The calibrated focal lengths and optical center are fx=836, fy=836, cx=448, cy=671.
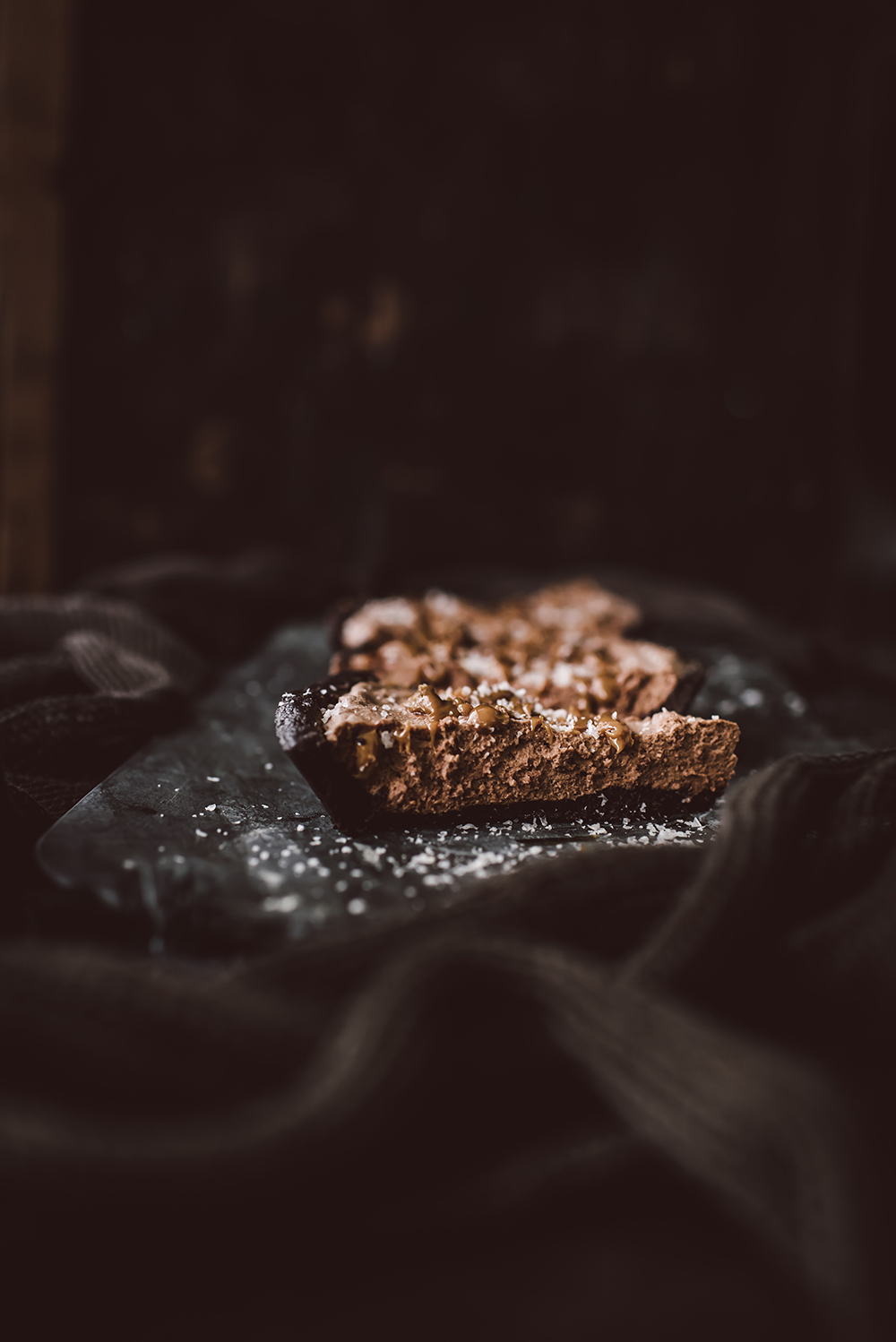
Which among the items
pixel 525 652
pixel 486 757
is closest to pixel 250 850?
pixel 486 757

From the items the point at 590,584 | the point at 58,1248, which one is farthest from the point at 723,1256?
the point at 590,584

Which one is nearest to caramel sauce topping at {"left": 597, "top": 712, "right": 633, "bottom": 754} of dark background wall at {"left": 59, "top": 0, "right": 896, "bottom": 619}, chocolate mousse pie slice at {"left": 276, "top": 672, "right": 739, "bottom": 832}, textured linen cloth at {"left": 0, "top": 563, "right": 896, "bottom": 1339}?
chocolate mousse pie slice at {"left": 276, "top": 672, "right": 739, "bottom": 832}

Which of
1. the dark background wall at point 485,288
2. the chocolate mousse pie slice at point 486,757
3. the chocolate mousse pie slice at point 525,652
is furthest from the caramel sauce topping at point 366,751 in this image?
the dark background wall at point 485,288

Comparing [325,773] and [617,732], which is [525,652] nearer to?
[617,732]

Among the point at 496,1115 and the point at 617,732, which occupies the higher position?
the point at 617,732

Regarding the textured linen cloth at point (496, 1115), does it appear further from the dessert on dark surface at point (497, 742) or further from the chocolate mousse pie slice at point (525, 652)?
the chocolate mousse pie slice at point (525, 652)

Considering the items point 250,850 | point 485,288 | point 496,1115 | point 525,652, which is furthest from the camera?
point 485,288

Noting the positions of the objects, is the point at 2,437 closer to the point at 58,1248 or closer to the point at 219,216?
the point at 219,216
